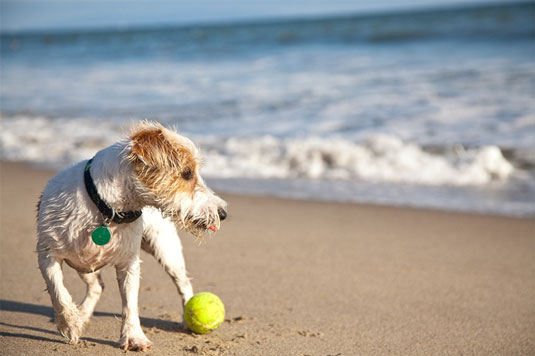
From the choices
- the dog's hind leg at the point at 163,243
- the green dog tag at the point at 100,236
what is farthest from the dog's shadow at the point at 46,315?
the green dog tag at the point at 100,236

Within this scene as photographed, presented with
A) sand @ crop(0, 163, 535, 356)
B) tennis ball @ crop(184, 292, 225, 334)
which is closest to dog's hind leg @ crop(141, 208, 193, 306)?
tennis ball @ crop(184, 292, 225, 334)

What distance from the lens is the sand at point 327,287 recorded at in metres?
3.92

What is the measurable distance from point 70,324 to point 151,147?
1.19 m

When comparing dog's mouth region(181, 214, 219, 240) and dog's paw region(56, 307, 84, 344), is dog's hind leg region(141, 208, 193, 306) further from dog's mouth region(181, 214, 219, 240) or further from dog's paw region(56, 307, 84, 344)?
dog's paw region(56, 307, 84, 344)

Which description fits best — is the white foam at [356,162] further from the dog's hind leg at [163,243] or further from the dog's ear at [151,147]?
the dog's ear at [151,147]

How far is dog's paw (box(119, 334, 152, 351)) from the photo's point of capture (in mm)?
3643

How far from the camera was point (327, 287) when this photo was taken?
16.3 feet

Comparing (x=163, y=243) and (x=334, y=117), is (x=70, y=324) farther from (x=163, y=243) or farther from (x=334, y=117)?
(x=334, y=117)

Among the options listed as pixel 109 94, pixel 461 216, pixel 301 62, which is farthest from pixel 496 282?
pixel 301 62

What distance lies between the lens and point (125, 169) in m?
3.34

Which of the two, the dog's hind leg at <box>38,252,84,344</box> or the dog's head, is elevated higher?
the dog's head

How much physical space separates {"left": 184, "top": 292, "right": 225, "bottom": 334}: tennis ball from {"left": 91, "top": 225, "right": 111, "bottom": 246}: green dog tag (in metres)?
0.83

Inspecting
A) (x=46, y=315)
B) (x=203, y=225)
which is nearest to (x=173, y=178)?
(x=203, y=225)

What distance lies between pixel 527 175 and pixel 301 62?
14066 mm
